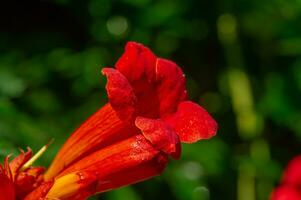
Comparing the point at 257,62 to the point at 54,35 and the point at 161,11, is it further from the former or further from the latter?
the point at 54,35

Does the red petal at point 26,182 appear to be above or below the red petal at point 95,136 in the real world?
below

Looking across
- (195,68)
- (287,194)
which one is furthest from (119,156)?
(195,68)

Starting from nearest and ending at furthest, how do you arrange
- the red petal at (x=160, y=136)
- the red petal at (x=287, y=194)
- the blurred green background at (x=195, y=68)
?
1. the red petal at (x=160, y=136)
2. the red petal at (x=287, y=194)
3. the blurred green background at (x=195, y=68)

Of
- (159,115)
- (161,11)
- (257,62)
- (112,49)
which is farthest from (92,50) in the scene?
(159,115)

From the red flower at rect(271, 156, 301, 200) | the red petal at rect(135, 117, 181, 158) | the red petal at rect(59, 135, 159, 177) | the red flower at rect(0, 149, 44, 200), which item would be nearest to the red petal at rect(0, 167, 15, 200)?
the red flower at rect(0, 149, 44, 200)

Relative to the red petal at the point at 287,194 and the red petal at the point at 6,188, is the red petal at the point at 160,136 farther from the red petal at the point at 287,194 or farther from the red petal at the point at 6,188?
the red petal at the point at 287,194

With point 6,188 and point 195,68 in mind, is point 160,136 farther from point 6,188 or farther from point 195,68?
point 195,68

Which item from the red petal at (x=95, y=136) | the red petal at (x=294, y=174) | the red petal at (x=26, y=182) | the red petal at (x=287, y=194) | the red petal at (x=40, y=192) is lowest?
the red petal at (x=287, y=194)

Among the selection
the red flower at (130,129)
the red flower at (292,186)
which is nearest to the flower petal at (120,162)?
the red flower at (130,129)
